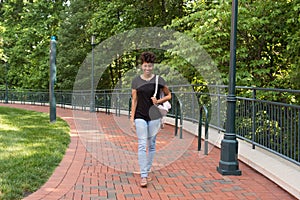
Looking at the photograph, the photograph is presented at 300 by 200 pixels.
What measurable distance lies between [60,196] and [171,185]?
1.48 m

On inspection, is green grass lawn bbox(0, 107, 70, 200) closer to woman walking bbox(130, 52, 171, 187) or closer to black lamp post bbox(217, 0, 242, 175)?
woman walking bbox(130, 52, 171, 187)

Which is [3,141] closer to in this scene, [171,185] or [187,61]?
[171,185]

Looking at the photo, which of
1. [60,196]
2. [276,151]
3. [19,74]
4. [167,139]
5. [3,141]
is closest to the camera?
[60,196]

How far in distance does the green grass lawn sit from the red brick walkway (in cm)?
17

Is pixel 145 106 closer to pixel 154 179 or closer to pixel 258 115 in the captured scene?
pixel 154 179

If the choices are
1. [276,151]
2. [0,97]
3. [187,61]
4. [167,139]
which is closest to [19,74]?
[0,97]

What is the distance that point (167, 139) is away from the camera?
29.2ft


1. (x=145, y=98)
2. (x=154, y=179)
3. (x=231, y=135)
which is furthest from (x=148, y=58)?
A: (x=231, y=135)

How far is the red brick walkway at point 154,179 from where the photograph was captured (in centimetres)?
462

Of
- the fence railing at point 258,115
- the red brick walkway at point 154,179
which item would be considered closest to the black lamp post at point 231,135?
the red brick walkway at point 154,179

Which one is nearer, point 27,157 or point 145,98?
point 145,98

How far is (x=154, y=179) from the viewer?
17.6 ft

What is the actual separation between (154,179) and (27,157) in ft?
7.76

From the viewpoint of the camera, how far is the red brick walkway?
462 cm
